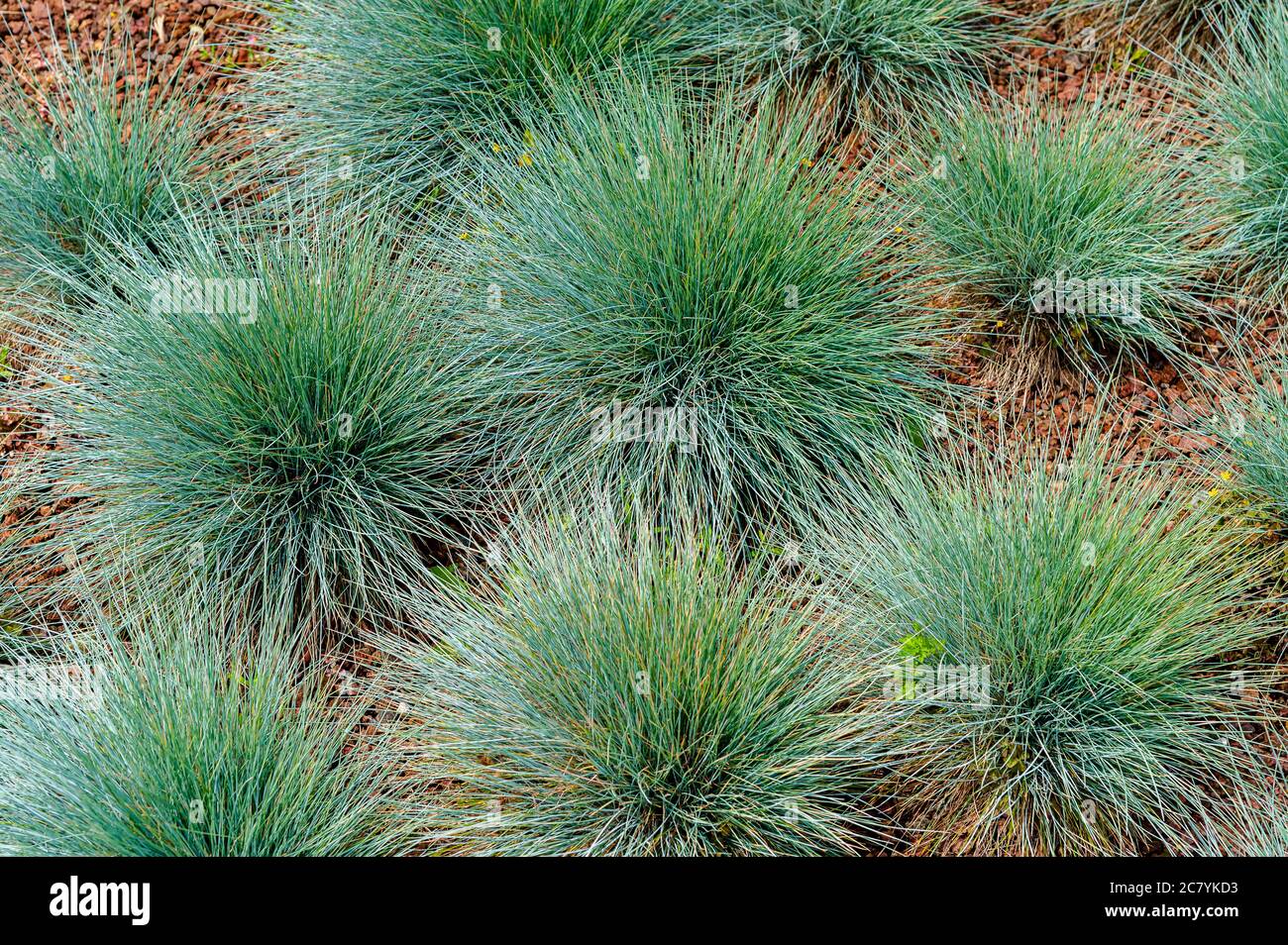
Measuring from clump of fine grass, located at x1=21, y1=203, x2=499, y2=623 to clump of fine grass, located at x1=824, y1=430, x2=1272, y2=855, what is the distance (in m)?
1.52

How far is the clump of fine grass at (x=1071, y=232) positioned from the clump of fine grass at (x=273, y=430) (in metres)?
1.86

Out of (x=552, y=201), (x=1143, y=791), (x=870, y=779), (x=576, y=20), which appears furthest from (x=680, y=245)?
(x=1143, y=791)

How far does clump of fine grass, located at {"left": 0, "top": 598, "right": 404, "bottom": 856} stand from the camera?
2.79 m

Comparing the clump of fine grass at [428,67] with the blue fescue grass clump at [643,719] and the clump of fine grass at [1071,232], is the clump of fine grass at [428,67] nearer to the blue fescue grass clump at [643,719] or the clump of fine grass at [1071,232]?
the clump of fine grass at [1071,232]

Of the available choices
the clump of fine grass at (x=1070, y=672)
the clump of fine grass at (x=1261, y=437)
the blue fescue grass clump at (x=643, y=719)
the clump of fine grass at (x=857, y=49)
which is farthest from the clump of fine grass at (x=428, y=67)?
the clump of fine grass at (x=1261, y=437)

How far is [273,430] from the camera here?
11.6 feet

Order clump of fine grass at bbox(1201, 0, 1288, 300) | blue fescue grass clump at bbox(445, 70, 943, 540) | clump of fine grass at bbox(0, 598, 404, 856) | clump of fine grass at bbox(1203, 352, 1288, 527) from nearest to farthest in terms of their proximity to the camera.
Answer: clump of fine grass at bbox(0, 598, 404, 856), clump of fine grass at bbox(1203, 352, 1288, 527), blue fescue grass clump at bbox(445, 70, 943, 540), clump of fine grass at bbox(1201, 0, 1288, 300)

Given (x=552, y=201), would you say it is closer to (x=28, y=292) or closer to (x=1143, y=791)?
(x=28, y=292)

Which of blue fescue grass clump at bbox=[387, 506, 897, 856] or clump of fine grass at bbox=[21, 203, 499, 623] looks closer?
blue fescue grass clump at bbox=[387, 506, 897, 856]

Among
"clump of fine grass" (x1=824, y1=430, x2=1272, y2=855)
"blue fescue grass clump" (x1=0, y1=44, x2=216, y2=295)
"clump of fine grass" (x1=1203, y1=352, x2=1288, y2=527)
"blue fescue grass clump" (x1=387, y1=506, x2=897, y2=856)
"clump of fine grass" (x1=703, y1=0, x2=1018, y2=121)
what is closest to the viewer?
"blue fescue grass clump" (x1=387, y1=506, x2=897, y2=856)

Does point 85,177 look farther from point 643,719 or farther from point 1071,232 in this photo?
point 1071,232

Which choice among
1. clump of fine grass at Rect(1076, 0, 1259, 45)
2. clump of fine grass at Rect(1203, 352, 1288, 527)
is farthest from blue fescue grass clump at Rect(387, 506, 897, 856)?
clump of fine grass at Rect(1076, 0, 1259, 45)

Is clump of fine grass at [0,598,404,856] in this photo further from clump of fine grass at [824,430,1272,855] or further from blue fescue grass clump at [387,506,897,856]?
clump of fine grass at [824,430,1272,855]

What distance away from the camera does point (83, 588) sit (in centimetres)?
359
